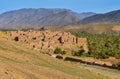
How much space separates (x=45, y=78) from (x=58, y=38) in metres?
93.7

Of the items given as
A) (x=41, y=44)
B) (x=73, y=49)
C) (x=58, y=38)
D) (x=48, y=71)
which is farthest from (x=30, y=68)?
(x=58, y=38)

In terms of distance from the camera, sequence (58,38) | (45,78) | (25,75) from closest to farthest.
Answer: (25,75)
(45,78)
(58,38)

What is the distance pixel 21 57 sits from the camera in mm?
20766

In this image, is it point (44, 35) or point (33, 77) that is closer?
point (33, 77)

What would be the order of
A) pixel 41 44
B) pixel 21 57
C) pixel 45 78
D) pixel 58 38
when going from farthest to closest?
pixel 58 38
pixel 41 44
pixel 21 57
pixel 45 78

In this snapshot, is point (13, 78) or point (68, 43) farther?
point (68, 43)

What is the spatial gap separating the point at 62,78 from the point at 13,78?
12.8ft

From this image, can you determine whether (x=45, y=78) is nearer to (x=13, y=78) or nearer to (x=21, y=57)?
(x=13, y=78)

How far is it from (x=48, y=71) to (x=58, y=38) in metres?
92.4

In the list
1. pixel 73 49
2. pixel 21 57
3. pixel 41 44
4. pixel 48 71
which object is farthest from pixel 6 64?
pixel 73 49

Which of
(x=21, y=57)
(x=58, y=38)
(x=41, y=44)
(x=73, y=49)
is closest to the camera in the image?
(x=21, y=57)

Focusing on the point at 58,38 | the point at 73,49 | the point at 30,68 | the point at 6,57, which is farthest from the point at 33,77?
the point at 58,38

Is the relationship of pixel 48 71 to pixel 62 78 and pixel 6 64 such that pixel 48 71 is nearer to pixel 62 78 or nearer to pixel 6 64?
pixel 62 78

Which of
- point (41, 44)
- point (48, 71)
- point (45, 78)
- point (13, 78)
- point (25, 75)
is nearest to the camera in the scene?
→ point (13, 78)
